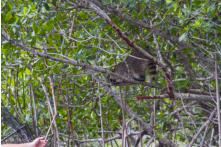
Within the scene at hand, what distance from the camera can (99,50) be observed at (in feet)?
7.12

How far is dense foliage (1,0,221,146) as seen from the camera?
188 cm

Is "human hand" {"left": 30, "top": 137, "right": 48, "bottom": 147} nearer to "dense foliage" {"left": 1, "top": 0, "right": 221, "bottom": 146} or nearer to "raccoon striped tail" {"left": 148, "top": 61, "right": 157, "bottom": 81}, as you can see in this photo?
"dense foliage" {"left": 1, "top": 0, "right": 221, "bottom": 146}

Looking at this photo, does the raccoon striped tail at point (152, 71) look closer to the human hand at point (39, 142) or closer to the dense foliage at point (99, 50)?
the dense foliage at point (99, 50)

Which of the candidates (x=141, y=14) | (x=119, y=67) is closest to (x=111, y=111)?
(x=119, y=67)

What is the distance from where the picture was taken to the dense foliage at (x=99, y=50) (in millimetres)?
1876

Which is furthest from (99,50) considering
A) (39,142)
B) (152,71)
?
(39,142)

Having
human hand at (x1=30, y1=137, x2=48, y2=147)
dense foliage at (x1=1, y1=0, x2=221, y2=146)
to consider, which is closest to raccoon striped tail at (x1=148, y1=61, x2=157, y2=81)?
dense foliage at (x1=1, y1=0, x2=221, y2=146)

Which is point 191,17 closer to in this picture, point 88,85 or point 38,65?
point 38,65

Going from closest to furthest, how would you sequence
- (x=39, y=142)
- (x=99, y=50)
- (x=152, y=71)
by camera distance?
(x=39, y=142), (x=99, y=50), (x=152, y=71)

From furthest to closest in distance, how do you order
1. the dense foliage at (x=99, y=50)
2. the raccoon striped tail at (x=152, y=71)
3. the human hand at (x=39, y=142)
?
the raccoon striped tail at (x=152, y=71) < the dense foliage at (x=99, y=50) < the human hand at (x=39, y=142)

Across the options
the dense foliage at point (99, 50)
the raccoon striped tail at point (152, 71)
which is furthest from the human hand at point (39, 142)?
the raccoon striped tail at point (152, 71)

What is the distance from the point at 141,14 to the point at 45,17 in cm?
74

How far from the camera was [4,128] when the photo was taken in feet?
10.1

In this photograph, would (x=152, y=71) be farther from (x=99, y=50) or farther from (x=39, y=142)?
(x=39, y=142)
